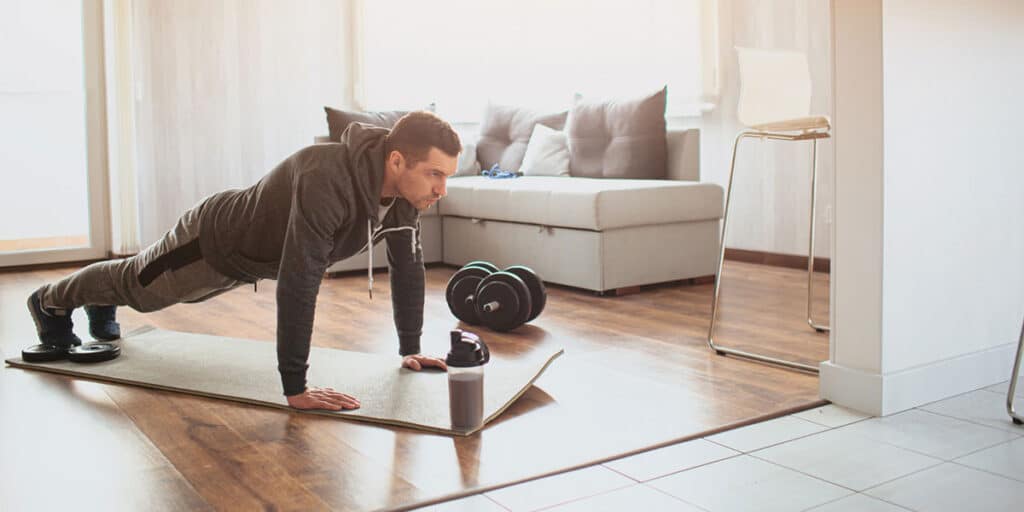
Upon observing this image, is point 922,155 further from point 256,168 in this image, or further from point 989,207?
point 256,168

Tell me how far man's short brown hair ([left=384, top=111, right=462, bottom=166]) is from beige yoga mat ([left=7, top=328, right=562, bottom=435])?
0.62m

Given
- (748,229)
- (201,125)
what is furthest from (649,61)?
(201,125)

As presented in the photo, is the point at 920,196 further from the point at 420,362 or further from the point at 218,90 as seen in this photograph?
the point at 218,90

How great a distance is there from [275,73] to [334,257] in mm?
3891

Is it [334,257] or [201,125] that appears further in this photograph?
[201,125]

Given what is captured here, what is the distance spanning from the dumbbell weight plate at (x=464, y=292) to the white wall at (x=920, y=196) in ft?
4.77

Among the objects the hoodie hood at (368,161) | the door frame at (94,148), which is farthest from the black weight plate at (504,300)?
the door frame at (94,148)

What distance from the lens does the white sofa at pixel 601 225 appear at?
4223mm

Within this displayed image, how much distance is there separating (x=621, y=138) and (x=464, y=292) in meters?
1.68

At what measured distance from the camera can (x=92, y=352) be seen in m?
2.96

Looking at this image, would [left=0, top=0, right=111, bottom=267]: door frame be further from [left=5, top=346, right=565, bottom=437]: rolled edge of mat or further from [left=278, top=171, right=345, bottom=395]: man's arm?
[left=278, top=171, right=345, bottom=395]: man's arm

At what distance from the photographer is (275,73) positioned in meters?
6.04

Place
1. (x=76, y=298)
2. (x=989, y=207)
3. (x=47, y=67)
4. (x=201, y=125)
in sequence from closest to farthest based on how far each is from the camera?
(x=989, y=207), (x=76, y=298), (x=47, y=67), (x=201, y=125)

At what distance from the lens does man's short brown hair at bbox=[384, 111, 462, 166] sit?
7.64 ft
